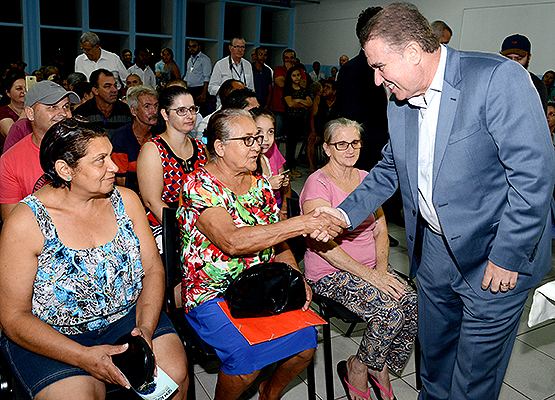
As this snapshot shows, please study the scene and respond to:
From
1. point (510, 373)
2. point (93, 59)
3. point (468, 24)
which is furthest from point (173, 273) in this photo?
point (468, 24)

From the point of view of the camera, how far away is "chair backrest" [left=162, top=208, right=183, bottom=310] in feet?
6.89

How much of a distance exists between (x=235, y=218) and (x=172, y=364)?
0.65m

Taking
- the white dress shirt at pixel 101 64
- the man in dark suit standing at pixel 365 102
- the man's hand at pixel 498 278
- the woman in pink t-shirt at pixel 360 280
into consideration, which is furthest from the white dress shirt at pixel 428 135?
the white dress shirt at pixel 101 64

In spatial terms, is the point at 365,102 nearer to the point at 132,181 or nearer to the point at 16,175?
the point at 132,181

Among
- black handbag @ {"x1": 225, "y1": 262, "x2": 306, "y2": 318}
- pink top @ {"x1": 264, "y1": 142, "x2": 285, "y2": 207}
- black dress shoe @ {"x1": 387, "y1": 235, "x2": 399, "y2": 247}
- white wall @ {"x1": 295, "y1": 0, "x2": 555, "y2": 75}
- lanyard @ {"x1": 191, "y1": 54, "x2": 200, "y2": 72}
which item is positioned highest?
white wall @ {"x1": 295, "y1": 0, "x2": 555, "y2": 75}

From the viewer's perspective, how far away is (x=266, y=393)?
209 cm

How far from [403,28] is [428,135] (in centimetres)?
41

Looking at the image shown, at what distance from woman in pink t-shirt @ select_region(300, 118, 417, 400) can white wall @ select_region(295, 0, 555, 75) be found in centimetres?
792

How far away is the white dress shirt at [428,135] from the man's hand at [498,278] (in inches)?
9.8

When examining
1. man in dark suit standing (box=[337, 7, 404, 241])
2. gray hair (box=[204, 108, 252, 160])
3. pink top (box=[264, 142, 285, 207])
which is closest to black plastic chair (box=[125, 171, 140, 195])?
pink top (box=[264, 142, 285, 207])

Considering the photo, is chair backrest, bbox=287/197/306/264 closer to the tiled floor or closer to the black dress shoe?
the tiled floor

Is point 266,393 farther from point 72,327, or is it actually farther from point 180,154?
point 180,154

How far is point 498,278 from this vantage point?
1.52 m

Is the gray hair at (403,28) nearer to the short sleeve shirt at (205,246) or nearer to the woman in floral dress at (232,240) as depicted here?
A: the woman in floral dress at (232,240)
